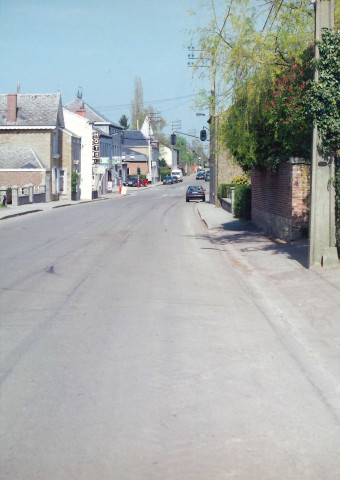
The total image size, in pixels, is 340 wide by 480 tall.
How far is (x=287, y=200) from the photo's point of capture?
62.1 ft

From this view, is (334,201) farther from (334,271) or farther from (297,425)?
(297,425)

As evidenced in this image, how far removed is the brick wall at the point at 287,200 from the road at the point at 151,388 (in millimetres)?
6004

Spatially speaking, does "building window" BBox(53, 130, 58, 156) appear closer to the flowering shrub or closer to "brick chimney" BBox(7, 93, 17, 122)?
"brick chimney" BBox(7, 93, 17, 122)

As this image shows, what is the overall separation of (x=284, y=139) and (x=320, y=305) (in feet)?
26.5

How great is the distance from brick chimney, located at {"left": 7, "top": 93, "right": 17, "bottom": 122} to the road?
143 ft

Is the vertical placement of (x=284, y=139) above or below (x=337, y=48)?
below

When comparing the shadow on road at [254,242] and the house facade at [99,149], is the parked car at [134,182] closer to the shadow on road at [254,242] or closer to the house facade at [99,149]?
the house facade at [99,149]

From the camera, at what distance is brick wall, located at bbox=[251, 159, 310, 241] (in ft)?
59.0

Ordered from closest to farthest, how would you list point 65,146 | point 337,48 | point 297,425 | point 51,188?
1. point 297,425
2. point 337,48
3. point 51,188
4. point 65,146

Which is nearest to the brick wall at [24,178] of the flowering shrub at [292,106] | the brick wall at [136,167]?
the flowering shrub at [292,106]

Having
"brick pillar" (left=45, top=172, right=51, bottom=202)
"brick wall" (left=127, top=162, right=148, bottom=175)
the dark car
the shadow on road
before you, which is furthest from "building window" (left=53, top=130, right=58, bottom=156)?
"brick wall" (left=127, top=162, right=148, bottom=175)

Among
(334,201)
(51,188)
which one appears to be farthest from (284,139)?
(51,188)

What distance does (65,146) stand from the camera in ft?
189

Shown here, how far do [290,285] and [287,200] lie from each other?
6.96 metres
